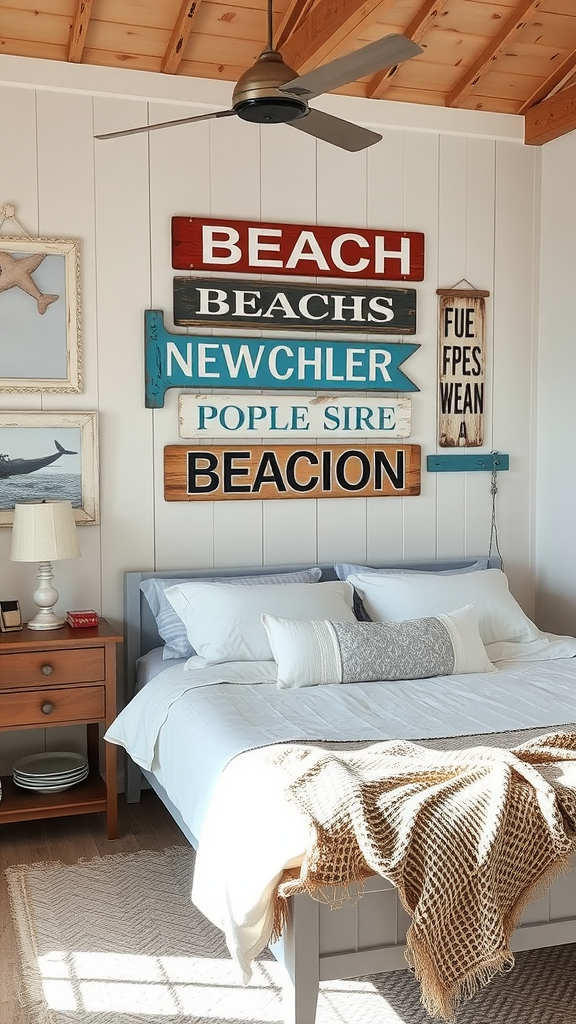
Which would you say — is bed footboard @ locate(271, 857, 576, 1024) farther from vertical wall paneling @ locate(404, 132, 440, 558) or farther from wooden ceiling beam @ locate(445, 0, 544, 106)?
wooden ceiling beam @ locate(445, 0, 544, 106)

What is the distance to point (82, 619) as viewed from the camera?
3709mm

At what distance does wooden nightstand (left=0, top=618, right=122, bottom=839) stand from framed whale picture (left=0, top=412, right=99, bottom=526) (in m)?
0.55

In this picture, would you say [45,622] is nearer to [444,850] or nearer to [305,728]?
[305,728]

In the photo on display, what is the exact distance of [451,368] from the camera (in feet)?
14.7

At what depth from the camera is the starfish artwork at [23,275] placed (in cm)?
379

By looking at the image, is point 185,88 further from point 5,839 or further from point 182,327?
point 5,839

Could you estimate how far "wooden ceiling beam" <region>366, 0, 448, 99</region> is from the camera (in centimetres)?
380

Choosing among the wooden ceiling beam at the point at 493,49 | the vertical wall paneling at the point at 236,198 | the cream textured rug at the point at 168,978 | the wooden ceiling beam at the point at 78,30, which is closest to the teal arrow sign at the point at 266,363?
the vertical wall paneling at the point at 236,198

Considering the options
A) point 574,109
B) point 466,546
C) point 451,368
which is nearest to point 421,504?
point 466,546

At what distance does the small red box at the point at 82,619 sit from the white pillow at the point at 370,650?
673 millimetres

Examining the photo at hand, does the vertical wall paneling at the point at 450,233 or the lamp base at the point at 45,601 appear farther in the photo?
the vertical wall paneling at the point at 450,233

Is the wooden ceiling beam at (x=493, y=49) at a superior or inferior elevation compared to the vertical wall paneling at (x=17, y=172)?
superior

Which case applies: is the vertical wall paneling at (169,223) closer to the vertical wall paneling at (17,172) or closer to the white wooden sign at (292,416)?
the white wooden sign at (292,416)

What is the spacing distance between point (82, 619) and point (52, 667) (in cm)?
26
